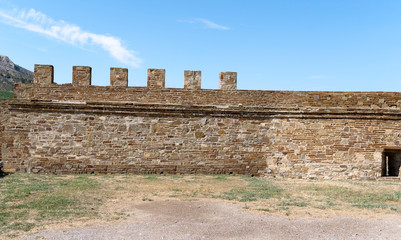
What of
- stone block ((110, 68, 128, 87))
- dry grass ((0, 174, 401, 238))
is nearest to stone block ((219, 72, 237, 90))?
dry grass ((0, 174, 401, 238))

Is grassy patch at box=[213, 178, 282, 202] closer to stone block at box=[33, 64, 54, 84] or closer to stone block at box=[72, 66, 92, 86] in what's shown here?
stone block at box=[72, 66, 92, 86]

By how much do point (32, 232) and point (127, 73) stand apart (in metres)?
7.07

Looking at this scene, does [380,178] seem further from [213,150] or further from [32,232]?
[32,232]

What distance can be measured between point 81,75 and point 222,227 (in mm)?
7962

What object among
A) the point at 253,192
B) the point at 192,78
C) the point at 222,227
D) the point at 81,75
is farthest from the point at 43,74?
the point at 222,227

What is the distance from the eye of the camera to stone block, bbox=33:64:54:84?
1122cm

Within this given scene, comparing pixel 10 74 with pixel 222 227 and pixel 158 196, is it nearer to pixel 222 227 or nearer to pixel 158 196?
pixel 158 196

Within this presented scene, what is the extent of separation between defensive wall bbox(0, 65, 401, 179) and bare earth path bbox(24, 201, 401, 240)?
452cm

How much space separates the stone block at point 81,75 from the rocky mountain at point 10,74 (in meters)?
38.2

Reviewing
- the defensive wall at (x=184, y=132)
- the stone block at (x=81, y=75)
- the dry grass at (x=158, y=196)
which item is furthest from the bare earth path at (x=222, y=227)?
the stone block at (x=81, y=75)

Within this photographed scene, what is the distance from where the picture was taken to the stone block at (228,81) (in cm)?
1155

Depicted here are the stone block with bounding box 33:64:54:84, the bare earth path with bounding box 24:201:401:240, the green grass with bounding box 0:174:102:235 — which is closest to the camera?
the bare earth path with bounding box 24:201:401:240

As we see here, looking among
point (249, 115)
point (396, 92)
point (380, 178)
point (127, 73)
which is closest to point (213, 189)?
point (249, 115)

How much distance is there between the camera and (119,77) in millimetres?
11336
